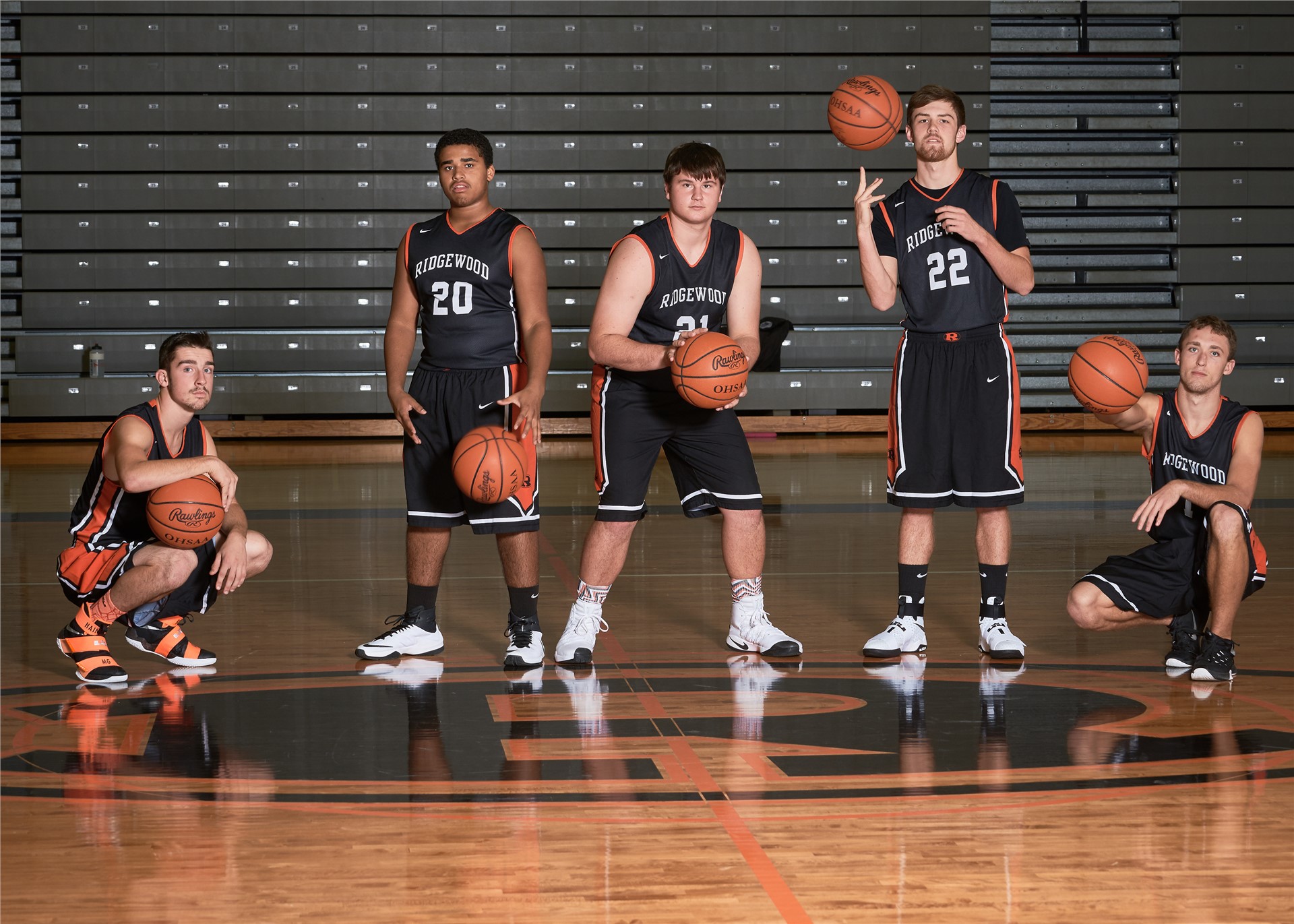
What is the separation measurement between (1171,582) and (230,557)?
2.14 metres

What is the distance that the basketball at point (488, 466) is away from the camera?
9.75 feet

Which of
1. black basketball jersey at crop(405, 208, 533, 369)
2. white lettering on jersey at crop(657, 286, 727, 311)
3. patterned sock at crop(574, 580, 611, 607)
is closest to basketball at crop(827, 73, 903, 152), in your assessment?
white lettering on jersey at crop(657, 286, 727, 311)

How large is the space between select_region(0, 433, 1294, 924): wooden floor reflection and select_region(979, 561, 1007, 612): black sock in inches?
5.9

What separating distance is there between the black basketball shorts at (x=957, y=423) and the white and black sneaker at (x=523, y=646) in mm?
934

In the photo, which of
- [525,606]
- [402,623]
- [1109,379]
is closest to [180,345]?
[402,623]

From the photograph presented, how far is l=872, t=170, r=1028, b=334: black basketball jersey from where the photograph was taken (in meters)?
3.27

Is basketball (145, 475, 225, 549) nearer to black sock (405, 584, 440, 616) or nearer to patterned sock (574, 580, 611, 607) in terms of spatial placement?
black sock (405, 584, 440, 616)

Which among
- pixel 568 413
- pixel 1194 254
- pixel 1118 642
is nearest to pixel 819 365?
pixel 568 413

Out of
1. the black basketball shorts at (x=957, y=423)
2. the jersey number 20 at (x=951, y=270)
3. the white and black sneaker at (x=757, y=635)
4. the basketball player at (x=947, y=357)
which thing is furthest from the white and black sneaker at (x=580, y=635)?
the jersey number 20 at (x=951, y=270)

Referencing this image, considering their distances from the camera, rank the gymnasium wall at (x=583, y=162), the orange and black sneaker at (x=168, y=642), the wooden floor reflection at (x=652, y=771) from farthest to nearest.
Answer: the gymnasium wall at (x=583, y=162)
the orange and black sneaker at (x=168, y=642)
the wooden floor reflection at (x=652, y=771)

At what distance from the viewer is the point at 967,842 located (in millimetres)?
1875

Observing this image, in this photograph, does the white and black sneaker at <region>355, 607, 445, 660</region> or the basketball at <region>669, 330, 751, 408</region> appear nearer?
the basketball at <region>669, 330, 751, 408</region>

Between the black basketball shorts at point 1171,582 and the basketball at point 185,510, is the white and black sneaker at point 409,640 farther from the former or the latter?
the black basketball shorts at point 1171,582

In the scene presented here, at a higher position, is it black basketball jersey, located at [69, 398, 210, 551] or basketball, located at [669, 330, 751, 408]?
basketball, located at [669, 330, 751, 408]
